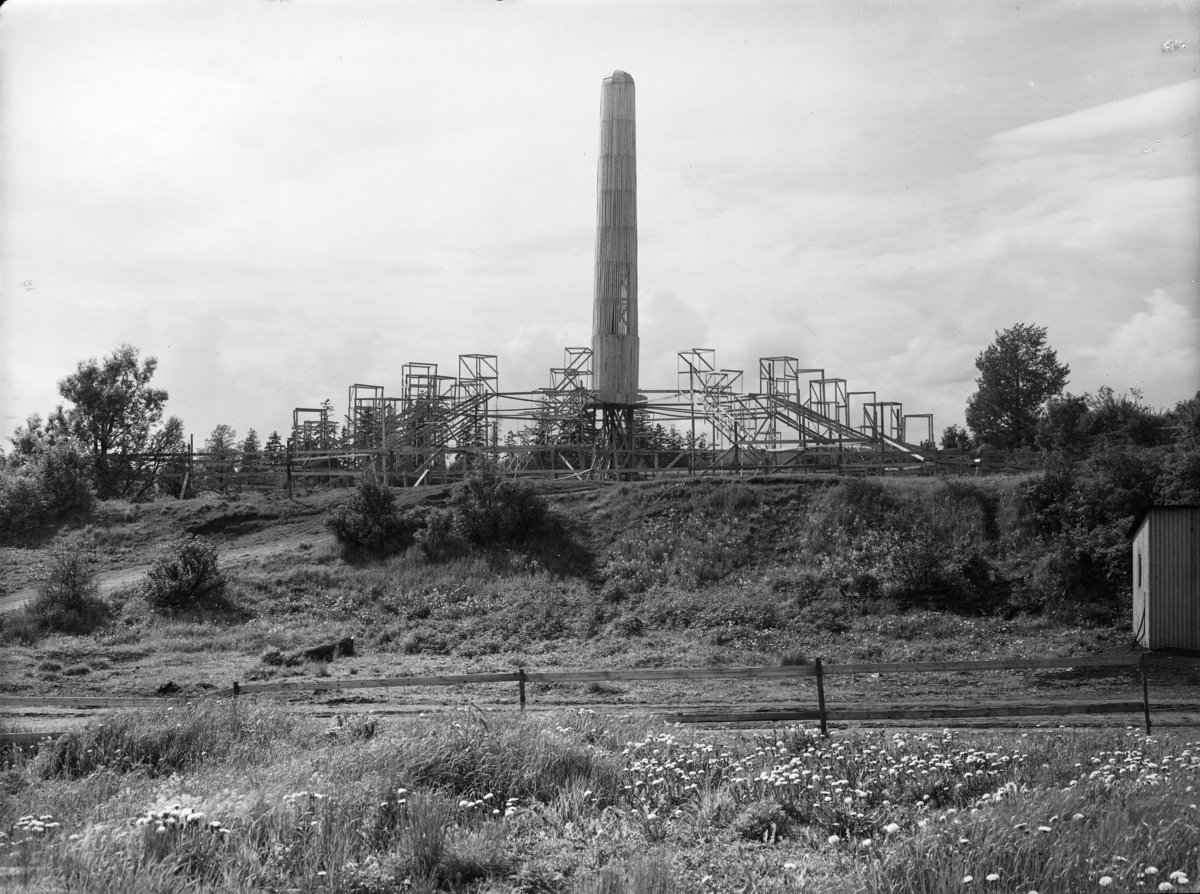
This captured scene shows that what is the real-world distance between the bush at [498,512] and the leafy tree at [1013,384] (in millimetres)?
37574

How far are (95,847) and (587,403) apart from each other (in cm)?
4004

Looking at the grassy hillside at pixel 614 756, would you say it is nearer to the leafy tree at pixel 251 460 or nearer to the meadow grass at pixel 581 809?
the meadow grass at pixel 581 809

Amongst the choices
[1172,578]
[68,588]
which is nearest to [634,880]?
[1172,578]

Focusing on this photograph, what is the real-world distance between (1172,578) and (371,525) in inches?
955

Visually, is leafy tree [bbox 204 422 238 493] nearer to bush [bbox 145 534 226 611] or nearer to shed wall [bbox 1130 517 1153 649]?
Result: bush [bbox 145 534 226 611]

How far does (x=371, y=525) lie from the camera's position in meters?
36.9

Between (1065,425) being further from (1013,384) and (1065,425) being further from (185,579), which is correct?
(185,579)

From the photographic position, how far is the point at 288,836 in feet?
29.9

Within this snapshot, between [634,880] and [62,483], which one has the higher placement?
[62,483]

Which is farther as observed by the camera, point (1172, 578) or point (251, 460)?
point (251, 460)

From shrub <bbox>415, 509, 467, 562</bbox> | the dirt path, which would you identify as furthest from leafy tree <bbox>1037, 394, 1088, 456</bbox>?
the dirt path

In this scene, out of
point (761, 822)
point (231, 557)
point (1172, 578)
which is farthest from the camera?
point (231, 557)

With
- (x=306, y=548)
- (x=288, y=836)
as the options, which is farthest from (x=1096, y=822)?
(x=306, y=548)

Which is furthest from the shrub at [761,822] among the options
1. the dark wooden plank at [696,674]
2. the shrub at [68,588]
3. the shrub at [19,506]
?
the shrub at [19,506]
